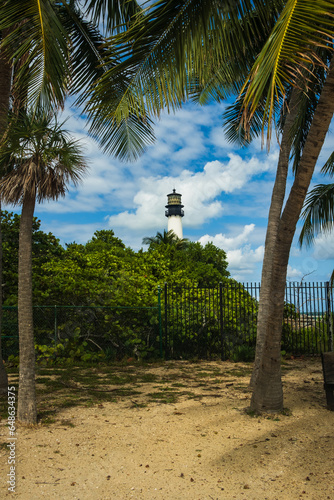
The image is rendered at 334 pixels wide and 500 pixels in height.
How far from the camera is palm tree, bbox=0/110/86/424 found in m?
5.25

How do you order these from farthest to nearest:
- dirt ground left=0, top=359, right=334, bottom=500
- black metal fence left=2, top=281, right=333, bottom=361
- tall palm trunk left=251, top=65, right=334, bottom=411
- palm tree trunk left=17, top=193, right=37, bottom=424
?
1. black metal fence left=2, top=281, right=333, bottom=361
2. palm tree trunk left=17, top=193, right=37, bottom=424
3. tall palm trunk left=251, top=65, right=334, bottom=411
4. dirt ground left=0, top=359, right=334, bottom=500

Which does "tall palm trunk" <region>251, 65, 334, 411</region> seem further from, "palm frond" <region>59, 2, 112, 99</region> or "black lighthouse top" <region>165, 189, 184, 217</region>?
"black lighthouse top" <region>165, 189, 184, 217</region>

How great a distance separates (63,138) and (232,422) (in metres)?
4.58

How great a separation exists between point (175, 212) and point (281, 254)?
43.4m

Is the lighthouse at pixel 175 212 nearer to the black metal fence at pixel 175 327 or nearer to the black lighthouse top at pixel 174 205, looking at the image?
the black lighthouse top at pixel 174 205

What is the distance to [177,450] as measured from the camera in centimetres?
452

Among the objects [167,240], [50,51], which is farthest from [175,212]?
[50,51]

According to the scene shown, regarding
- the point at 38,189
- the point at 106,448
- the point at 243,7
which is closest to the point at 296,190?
the point at 243,7

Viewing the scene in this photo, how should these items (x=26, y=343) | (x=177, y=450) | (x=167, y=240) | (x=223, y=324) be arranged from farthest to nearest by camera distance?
(x=167, y=240)
(x=223, y=324)
(x=26, y=343)
(x=177, y=450)

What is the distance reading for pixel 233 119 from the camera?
10125 mm

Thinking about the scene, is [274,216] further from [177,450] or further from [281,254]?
[177,450]

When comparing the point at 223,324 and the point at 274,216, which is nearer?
the point at 274,216

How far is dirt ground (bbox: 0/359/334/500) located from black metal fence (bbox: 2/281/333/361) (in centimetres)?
440

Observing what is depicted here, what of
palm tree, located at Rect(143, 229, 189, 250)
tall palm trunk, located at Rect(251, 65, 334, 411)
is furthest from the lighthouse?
tall palm trunk, located at Rect(251, 65, 334, 411)
